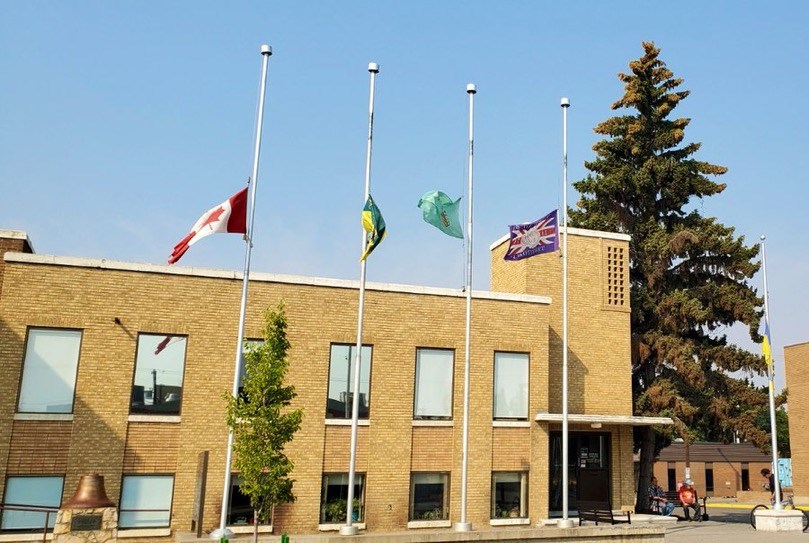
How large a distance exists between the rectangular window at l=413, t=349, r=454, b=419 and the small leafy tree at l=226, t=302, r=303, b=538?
6564 mm

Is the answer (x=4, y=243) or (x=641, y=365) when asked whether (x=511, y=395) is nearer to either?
(x=641, y=365)

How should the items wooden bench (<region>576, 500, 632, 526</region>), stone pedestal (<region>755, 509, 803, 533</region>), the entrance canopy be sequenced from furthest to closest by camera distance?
stone pedestal (<region>755, 509, 803, 533</region>)
wooden bench (<region>576, 500, 632, 526</region>)
the entrance canopy

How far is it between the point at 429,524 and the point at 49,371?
469 inches

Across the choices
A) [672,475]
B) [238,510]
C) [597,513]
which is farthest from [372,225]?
[672,475]

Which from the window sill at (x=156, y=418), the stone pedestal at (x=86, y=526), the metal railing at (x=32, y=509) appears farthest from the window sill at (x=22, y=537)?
the window sill at (x=156, y=418)

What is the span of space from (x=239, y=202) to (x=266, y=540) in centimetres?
865

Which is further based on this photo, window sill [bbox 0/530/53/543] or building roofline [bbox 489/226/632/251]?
building roofline [bbox 489/226/632/251]

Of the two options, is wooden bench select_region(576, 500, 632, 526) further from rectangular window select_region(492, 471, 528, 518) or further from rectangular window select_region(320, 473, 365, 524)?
rectangular window select_region(320, 473, 365, 524)

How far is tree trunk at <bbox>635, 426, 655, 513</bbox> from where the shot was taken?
3158cm

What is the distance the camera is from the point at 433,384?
78.6 feet

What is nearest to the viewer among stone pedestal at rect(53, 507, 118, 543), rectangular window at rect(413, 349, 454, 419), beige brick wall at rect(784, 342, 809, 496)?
stone pedestal at rect(53, 507, 118, 543)

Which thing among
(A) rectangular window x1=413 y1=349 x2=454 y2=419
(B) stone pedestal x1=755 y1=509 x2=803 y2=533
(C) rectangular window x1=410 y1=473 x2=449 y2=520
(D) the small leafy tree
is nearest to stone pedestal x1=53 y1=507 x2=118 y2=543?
(D) the small leafy tree

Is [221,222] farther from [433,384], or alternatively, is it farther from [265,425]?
[433,384]

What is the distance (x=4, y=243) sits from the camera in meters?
20.5
